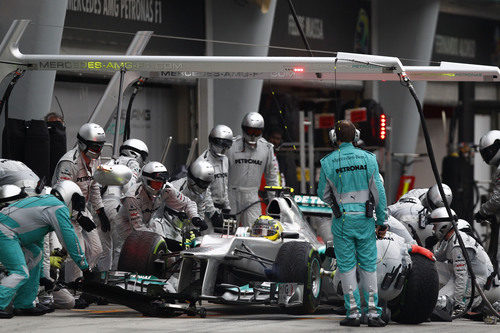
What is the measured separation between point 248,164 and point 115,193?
2.49 metres

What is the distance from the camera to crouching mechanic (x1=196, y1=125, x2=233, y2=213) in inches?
585

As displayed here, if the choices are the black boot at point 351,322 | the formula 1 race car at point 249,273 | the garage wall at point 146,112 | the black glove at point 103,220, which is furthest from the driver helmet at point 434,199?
the garage wall at point 146,112

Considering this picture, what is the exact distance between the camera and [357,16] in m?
25.1

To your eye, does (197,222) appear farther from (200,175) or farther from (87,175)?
(87,175)

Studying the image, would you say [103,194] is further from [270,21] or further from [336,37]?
[336,37]

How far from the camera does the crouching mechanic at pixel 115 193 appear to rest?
13.4 metres

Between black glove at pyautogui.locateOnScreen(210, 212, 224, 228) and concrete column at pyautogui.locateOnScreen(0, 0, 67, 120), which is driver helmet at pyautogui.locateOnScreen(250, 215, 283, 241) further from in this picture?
concrete column at pyautogui.locateOnScreen(0, 0, 67, 120)

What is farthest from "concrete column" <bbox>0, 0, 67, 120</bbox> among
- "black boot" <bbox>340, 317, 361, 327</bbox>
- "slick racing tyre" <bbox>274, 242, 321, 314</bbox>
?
"black boot" <bbox>340, 317, 361, 327</bbox>

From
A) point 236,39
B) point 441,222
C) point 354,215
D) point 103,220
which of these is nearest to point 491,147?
point 441,222

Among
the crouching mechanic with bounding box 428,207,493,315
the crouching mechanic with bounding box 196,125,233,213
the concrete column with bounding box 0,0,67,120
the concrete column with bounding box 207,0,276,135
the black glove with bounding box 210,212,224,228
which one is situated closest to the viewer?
the crouching mechanic with bounding box 428,207,493,315

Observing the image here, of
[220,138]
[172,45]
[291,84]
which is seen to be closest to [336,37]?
[291,84]

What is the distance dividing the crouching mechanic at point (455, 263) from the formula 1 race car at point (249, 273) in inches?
37.7

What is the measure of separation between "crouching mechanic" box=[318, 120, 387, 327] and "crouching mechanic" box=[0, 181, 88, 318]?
2494 millimetres

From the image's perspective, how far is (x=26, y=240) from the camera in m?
10.8
